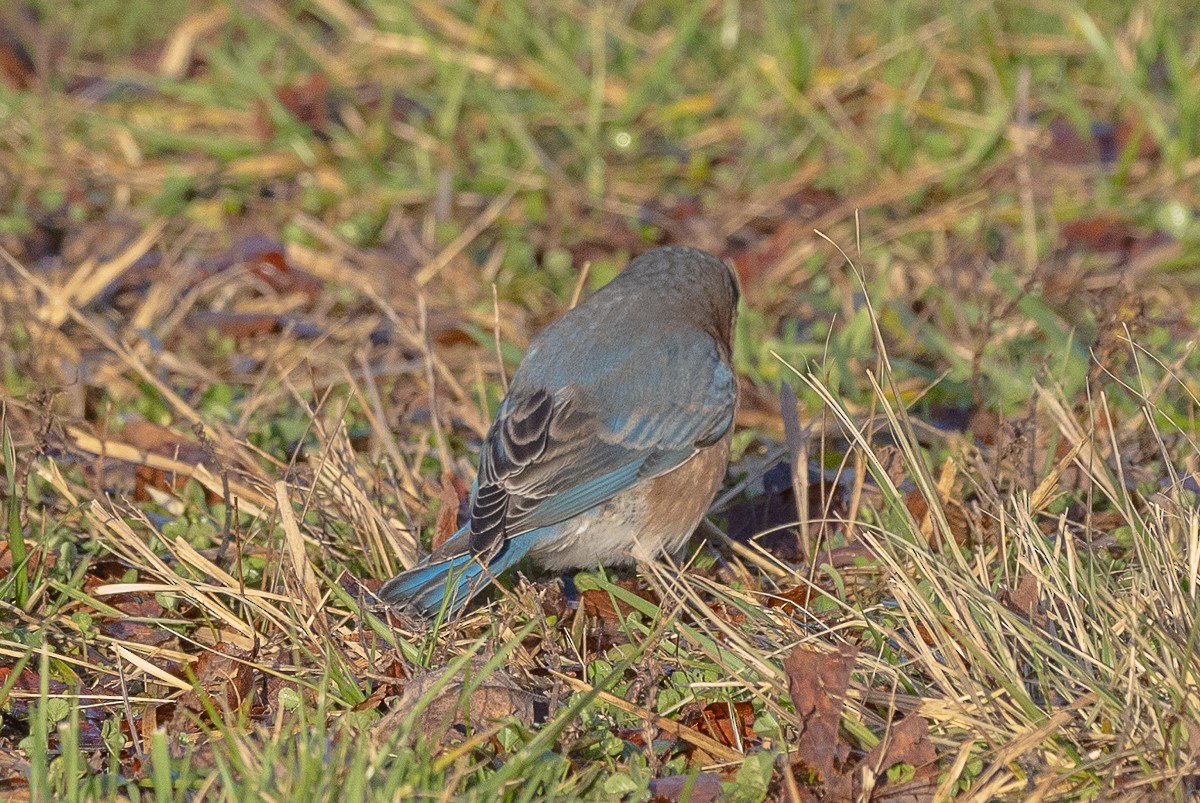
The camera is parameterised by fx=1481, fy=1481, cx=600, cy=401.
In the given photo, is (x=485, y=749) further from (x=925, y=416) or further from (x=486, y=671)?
(x=925, y=416)

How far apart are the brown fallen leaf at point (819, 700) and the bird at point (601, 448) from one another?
93cm

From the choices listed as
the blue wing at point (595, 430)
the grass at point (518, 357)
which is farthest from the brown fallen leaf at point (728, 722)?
the blue wing at point (595, 430)

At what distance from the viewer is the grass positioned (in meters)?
3.09

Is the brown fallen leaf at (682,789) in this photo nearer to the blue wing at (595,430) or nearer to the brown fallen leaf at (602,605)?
the brown fallen leaf at (602,605)

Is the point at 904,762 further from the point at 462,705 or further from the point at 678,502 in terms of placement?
the point at 678,502

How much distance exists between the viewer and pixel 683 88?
24.7ft

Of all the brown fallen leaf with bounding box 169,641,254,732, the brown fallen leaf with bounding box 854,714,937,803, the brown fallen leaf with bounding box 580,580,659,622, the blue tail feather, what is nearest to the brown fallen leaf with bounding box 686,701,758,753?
the brown fallen leaf with bounding box 854,714,937,803

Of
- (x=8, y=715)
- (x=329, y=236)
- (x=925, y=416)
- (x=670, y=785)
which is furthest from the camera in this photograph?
(x=329, y=236)

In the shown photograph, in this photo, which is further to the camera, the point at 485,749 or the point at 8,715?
the point at 8,715

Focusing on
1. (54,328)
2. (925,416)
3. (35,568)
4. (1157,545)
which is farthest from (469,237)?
(1157,545)

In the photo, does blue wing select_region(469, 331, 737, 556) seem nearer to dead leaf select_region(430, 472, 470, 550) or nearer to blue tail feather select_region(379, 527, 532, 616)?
blue tail feather select_region(379, 527, 532, 616)

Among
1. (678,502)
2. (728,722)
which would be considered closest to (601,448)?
(678,502)

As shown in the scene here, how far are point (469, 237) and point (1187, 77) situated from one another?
10.8 ft

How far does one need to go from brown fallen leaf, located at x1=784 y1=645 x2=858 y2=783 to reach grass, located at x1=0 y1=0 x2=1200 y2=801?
0.06 m
